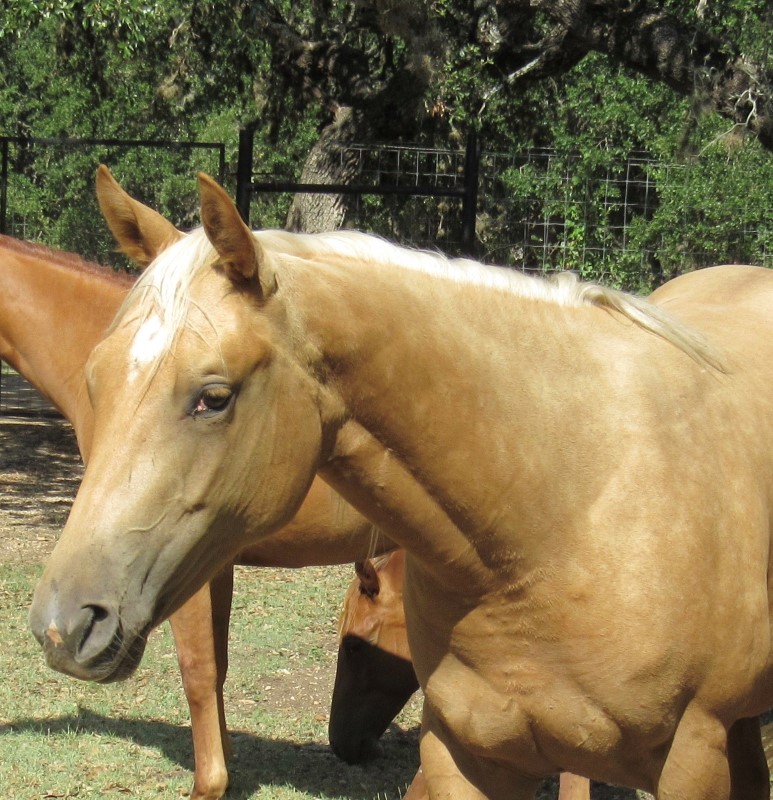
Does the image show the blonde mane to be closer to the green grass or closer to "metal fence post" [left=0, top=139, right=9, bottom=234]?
the green grass

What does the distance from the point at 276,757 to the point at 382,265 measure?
2.80 m

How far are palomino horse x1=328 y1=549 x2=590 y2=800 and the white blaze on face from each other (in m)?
2.27

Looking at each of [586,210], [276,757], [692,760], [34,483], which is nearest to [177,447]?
[692,760]

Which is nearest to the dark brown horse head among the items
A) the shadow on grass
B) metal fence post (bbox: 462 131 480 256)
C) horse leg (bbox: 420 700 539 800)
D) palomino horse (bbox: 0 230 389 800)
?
the shadow on grass

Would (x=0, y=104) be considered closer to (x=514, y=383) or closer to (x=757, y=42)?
(x=757, y=42)

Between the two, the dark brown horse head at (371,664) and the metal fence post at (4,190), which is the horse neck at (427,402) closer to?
the dark brown horse head at (371,664)

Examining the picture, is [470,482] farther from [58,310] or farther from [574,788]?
[58,310]

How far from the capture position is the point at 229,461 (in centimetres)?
171

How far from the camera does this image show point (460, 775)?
2.29 m

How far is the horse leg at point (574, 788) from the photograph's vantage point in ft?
10.8

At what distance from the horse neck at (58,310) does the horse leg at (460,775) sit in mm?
2109

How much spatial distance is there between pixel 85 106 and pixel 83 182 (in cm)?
1048

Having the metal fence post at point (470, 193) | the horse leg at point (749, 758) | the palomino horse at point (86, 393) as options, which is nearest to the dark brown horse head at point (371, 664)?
the palomino horse at point (86, 393)

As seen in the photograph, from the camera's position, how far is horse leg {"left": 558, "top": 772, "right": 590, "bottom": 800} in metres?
3.30
